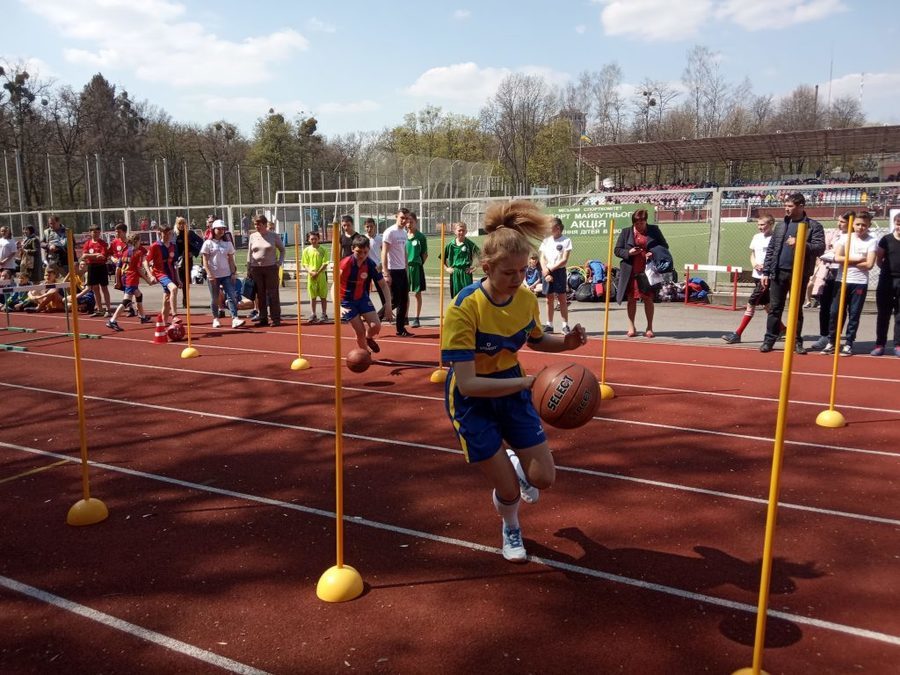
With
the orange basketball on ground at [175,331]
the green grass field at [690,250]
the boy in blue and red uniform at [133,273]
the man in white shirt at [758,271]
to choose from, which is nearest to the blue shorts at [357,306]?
the orange basketball on ground at [175,331]

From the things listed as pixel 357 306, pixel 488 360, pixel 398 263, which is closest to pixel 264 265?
pixel 398 263

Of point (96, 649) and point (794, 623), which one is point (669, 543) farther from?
point (96, 649)

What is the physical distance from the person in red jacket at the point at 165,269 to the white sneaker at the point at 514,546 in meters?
10.5

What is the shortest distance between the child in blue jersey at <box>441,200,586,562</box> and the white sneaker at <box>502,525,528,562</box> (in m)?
0.17

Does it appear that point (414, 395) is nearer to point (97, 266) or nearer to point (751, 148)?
point (97, 266)

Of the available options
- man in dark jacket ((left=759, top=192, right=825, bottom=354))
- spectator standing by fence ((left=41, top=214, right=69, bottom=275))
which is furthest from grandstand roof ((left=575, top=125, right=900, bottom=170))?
man in dark jacket ((left=759, top=192, right=825, bottom=354))

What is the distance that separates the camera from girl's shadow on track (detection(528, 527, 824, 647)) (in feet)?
13.0

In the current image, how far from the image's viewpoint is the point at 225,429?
24.0 ft

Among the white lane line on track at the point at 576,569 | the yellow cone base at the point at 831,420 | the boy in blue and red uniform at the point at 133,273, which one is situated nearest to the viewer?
the white lane line on track at the point at 576,569

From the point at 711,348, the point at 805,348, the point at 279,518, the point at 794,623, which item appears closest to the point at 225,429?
the point at 279,518

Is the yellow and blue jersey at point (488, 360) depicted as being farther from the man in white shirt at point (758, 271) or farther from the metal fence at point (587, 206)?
the man in white shirt at point (758, 271)

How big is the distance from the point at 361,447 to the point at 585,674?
3811mm

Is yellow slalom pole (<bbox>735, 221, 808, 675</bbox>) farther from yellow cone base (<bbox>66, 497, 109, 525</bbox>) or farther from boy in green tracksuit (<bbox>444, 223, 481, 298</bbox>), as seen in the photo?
boy in green tracksuit (<bbox>444, 223, 481, 298</bbox>)

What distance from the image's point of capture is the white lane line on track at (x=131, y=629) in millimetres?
3355
